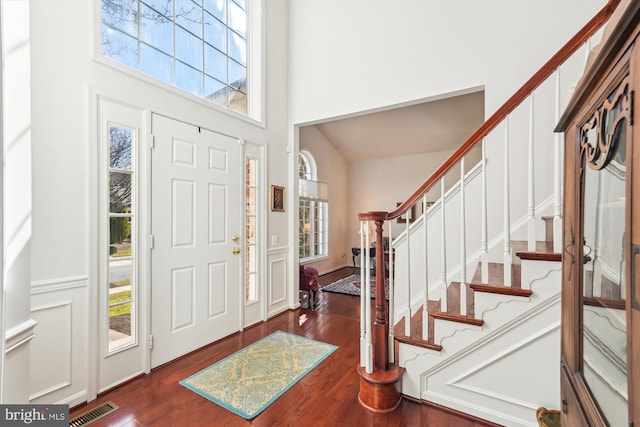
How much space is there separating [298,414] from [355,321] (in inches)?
63.9

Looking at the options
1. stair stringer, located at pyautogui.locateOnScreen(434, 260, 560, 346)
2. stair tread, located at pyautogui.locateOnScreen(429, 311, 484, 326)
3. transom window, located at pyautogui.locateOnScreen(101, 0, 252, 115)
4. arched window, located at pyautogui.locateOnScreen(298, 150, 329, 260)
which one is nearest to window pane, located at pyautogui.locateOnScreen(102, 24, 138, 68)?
transom window, located at pyautogui.locateOnScreen(101, 0, 252, 115)

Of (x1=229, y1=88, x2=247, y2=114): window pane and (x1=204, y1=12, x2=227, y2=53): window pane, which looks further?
(x1=229, y1=88, x2=247, y2=114): window pane

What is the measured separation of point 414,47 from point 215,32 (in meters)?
2.04

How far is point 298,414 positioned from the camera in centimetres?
178

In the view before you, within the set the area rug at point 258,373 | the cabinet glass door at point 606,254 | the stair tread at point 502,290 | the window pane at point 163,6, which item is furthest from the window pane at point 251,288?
the cabinet glass door at point 606,254

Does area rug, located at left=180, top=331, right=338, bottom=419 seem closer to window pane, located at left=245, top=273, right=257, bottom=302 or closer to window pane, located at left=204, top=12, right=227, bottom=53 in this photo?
window pane, located at left=245, top=273, right=257, bottom=302

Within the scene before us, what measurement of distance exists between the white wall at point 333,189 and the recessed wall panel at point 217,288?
9.69 feet

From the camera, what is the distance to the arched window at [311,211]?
223 inches

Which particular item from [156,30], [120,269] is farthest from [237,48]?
[120,269]

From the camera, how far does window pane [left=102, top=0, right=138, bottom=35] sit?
2102mm

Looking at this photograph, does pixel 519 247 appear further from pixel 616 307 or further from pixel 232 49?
pixel 232 49

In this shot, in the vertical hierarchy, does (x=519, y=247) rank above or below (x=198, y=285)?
above

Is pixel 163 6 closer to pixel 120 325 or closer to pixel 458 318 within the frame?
pixel 120 325

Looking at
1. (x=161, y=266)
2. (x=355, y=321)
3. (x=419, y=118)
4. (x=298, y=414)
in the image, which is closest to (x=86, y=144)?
(x=161, y=266)
